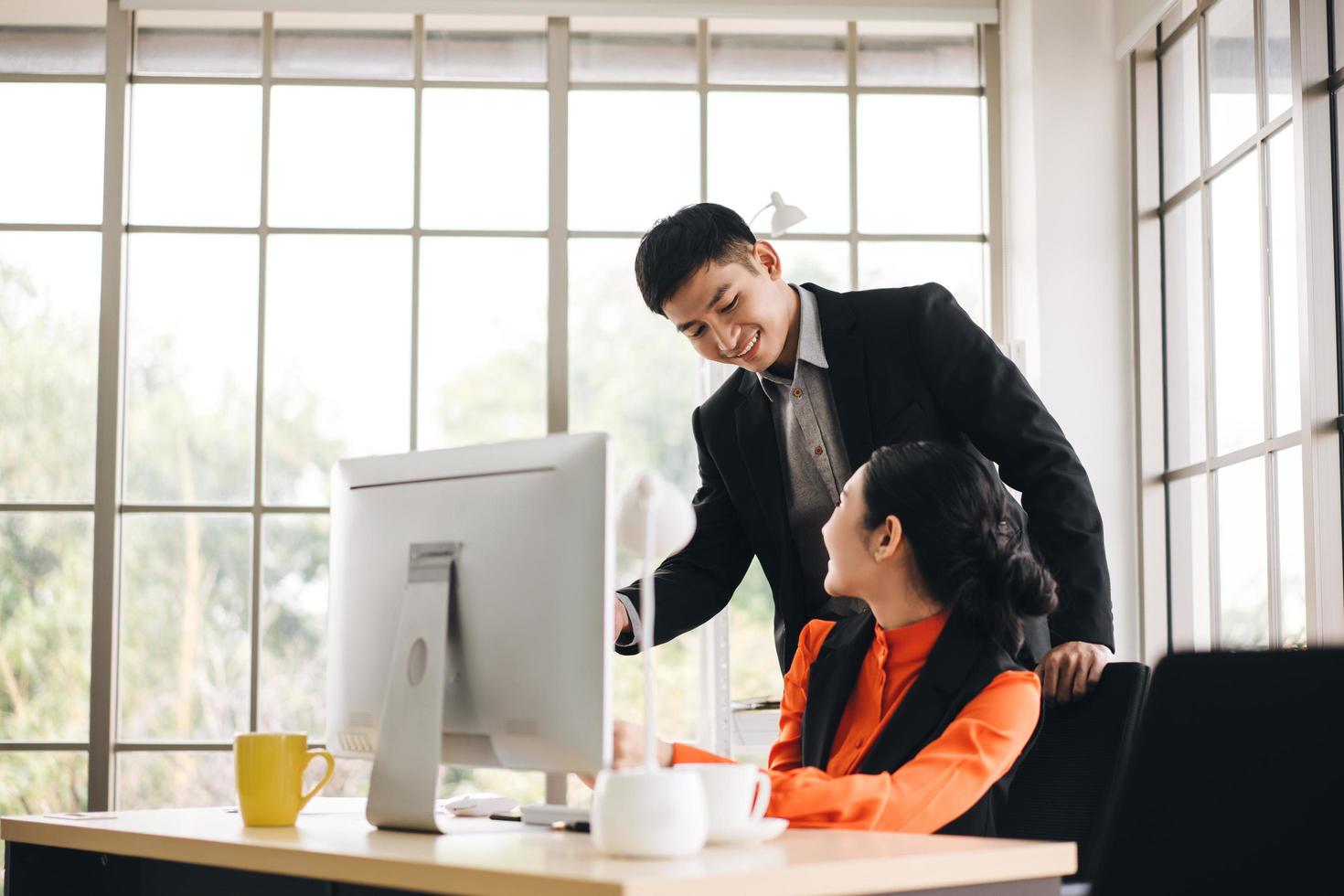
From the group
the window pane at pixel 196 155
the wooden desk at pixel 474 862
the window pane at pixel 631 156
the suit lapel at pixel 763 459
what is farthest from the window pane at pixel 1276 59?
the window pane at pixel 196 155

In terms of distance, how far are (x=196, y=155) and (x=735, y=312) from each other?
223 cm

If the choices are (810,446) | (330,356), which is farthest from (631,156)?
(810,446)

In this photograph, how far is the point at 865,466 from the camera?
181cm

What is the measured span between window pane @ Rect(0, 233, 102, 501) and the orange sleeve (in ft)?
9.18

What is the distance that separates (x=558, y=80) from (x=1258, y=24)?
1.76 metres

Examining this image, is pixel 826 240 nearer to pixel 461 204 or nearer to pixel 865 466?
pixel 461 204

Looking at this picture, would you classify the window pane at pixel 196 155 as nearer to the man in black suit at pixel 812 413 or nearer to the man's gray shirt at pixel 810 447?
the man in black suit at pixel 812 413

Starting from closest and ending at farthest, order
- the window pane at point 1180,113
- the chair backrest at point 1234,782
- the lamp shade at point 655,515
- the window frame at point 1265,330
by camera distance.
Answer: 1. the chair backrest at point 1234,782
2. the lamp shade at point 655,515
3. the window frame at point 1265,330
4. the window pane at point 1180,113

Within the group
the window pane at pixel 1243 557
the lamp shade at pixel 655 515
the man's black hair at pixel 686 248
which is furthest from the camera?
the window pane at pixel 1243 557

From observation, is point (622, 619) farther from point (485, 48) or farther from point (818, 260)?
point (485, 48)

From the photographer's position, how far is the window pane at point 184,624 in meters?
3.64

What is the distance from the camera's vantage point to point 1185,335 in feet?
11.5

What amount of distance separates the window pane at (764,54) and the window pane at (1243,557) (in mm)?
1536

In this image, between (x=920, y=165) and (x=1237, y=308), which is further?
(x=920, y=165)
